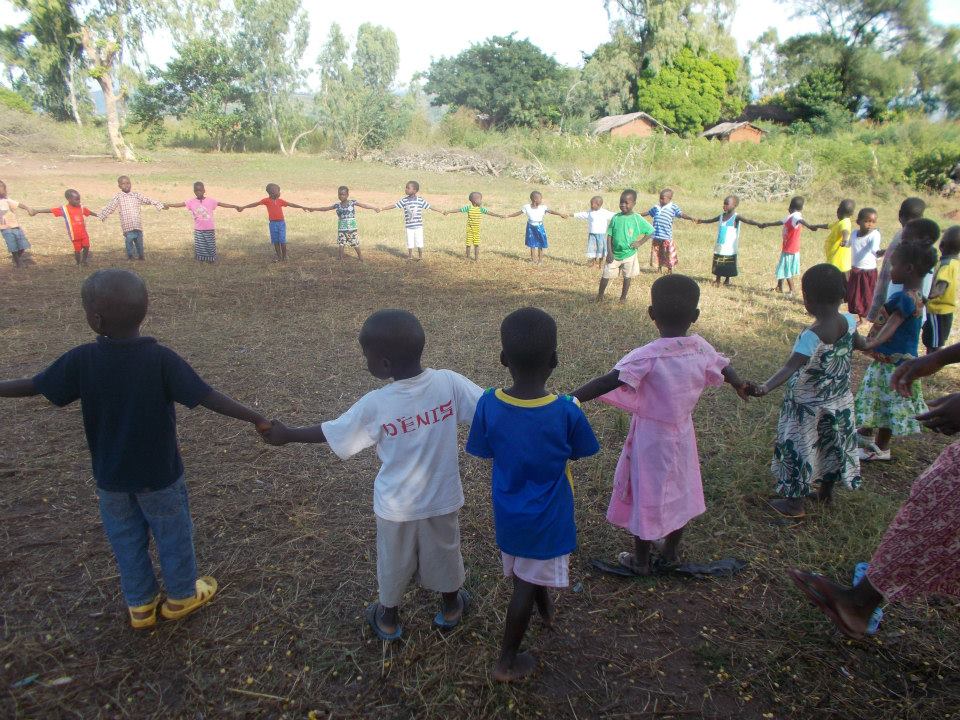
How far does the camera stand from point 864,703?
2.30 m

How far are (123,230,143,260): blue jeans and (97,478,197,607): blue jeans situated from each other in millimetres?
9417

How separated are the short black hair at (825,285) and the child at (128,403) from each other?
276cm

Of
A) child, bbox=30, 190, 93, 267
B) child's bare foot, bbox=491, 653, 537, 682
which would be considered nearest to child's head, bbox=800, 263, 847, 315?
child's bare foot, bbox=491, 653, 537, 682

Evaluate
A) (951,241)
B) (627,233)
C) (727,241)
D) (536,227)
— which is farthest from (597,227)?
(951,241)

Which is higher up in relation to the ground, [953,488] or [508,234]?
[953,488]

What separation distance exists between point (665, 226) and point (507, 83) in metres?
37.5

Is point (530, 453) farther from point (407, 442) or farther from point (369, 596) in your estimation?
point (369, 596)

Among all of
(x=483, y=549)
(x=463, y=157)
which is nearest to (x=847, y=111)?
(x=463, y=157)

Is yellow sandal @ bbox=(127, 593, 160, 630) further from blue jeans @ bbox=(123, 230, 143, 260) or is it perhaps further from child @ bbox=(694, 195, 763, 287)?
blue jeans @ bbox=(123, 230, 143, 260)

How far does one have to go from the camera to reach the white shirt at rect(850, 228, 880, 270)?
730 centimetres

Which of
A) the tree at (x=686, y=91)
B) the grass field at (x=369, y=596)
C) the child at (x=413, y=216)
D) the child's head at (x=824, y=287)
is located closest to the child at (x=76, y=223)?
the grass field at (x=369, y=596)

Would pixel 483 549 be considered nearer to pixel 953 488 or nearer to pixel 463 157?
pixel 953 488

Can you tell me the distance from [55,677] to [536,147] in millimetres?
31835

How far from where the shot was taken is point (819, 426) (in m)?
3.42
